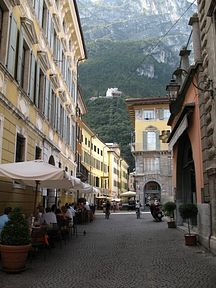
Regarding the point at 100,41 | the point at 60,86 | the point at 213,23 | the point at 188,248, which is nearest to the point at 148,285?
the point at 188,248

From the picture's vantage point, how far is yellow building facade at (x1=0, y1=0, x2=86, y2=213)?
39.2 ft

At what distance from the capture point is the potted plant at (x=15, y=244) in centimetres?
754

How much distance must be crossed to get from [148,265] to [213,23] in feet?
21.7

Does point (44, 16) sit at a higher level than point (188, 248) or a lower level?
higher

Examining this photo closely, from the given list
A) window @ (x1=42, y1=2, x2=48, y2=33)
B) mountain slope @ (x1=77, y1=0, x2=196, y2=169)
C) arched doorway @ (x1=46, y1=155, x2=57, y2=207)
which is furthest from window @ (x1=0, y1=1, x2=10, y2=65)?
mountain slope @ (x1=77, y1=0, x2=196, y2=169)

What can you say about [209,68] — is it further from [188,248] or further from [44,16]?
[44,16]

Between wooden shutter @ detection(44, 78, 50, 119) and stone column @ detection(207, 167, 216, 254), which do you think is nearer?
stone column @ detection(207, 167, 216, 254)

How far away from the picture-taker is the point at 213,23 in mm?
10336

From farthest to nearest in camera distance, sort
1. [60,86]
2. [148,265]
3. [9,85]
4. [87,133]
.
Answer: [87,133] → [60,86] → [9,85] → [148,265]

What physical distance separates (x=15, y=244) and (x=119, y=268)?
2345mm

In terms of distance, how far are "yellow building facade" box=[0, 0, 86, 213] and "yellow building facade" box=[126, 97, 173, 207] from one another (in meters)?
23.0

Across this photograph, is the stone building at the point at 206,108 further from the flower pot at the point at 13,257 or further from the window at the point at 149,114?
the window at the point at 149,114

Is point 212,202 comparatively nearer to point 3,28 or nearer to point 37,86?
point 3,28

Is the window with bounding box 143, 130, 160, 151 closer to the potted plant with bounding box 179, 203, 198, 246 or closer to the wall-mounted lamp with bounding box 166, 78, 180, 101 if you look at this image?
the wall-mounted lamp with bounding box 166, 78, 180, 101
